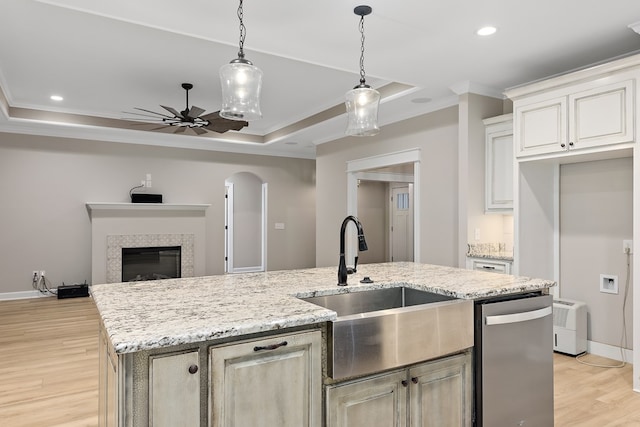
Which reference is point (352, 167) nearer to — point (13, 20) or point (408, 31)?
point (408, 31)

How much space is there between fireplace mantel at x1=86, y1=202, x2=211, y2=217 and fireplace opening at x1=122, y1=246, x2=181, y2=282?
24.4 inches

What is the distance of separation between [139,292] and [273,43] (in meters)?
2.15

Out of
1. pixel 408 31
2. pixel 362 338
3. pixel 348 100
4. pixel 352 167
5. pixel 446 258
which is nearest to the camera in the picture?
pixel 362 338

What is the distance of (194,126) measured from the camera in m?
4.95

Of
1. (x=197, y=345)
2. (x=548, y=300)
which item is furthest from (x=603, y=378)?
(x=197, y=345)

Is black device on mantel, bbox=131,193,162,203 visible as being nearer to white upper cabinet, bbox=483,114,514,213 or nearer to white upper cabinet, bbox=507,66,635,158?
white upper cabinet, bbox=483,114,514,213

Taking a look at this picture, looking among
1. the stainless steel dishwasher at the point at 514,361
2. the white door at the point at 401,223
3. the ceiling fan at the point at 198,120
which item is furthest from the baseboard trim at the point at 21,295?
the stainless steel dishwasher at the point at 514,361

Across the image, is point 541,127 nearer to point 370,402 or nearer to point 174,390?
point 370,402

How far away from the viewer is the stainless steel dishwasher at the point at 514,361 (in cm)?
198

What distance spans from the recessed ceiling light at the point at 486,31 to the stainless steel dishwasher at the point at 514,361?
193 cm

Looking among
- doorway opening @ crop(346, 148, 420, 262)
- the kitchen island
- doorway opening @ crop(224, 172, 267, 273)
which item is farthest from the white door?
the kitchen island

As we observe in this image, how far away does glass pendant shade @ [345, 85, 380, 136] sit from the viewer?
8.07ft

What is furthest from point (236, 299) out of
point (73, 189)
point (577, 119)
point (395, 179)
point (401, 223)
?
point (401, 223)

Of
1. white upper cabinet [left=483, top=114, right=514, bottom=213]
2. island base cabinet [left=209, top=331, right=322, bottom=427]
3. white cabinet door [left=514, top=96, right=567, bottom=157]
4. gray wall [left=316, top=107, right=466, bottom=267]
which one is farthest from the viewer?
gray wall [left=316, top=107, right=466, bottom=267]
